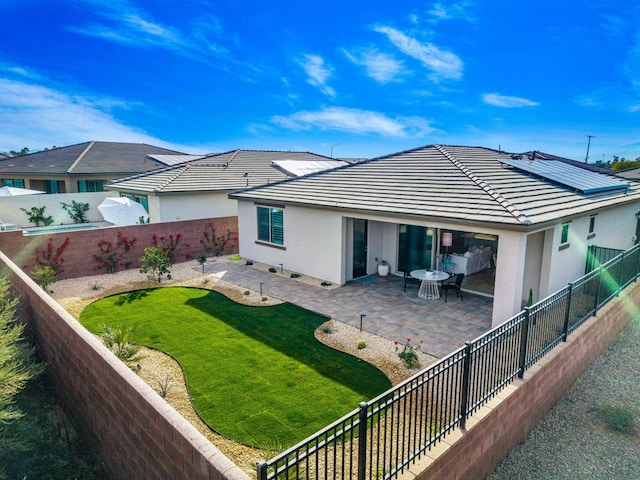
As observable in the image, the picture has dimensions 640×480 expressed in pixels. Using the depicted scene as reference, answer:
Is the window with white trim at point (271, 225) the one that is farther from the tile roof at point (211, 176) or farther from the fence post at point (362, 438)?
the fence post at point (362, 438)

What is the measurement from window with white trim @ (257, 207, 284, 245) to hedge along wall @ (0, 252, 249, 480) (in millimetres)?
9470

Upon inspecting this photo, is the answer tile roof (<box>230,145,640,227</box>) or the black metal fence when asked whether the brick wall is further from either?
tile roof (<box>230,145,640,227</box>)

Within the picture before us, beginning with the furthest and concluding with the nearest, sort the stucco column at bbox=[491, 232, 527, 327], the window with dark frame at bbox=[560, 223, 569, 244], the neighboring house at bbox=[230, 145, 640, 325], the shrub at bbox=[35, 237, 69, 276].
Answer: the shrub at bbox=[35, 237, 69, 276], the window with dark frame at bbox=[560, 223, 569, 244], the neighboring house at bbox=[230, 145, 640, 325], the stucco column at bbox=[491, 232, 527, 327]

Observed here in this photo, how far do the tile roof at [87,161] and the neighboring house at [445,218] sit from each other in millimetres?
18924

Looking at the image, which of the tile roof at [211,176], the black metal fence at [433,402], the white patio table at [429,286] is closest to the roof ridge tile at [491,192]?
the black metal fence at [433,402]

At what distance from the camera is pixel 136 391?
5117 mm

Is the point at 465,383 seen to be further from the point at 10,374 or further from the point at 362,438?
the point at 10,374

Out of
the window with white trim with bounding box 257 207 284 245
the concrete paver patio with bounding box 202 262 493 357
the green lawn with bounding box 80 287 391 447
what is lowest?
the green lawn with bounding box 80 287 391 447

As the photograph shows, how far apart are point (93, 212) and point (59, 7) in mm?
13189

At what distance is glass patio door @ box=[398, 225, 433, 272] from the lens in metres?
15.0

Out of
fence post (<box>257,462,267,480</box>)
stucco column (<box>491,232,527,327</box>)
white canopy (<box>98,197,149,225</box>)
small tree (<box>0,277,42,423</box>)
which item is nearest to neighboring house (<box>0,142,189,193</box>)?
white canopy (<box>98,197,149,225</box>)

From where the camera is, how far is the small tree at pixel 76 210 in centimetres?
2715

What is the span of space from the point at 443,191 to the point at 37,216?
25330mm

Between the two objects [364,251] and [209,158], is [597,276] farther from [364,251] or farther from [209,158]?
[209,158]
